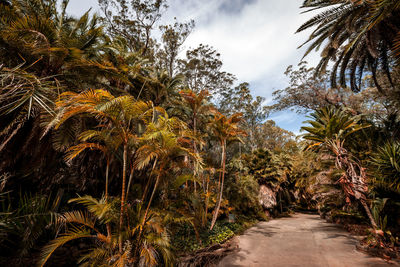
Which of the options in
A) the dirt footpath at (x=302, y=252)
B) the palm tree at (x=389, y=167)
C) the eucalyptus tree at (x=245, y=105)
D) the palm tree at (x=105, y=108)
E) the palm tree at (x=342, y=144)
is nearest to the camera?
the palm tree at (x=105, y=108)

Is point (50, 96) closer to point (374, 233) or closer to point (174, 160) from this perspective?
point (174, 160)

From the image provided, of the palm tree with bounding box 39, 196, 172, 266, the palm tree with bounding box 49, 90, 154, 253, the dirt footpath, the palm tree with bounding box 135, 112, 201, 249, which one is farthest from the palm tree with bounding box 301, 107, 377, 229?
the palm tree with bounding box 49, 90, 154, 253

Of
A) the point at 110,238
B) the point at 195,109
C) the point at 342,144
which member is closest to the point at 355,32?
the point at 342,144

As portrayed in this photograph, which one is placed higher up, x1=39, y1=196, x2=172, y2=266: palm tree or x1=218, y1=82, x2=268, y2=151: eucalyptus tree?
x1=218, y1=82, x2=268, y2=151: eucalyptus tree

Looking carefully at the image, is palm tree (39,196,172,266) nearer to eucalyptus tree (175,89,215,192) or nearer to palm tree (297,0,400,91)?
eucalyptus tree (175,89,215,192)

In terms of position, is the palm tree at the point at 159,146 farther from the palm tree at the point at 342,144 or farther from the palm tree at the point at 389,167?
the palm tree at the point at 389,167

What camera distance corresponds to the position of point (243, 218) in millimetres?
9867

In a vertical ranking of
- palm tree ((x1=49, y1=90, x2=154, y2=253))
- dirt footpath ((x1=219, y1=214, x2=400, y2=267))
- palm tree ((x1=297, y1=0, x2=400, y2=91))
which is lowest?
dirt footpath ((x1=219, y1=214, x2=400, y2=267))

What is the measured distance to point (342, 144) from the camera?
5848 mm

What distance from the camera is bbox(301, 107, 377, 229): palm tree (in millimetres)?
5234

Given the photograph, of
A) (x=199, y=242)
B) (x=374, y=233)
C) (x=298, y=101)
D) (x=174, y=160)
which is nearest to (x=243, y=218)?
(x=199, y=242)

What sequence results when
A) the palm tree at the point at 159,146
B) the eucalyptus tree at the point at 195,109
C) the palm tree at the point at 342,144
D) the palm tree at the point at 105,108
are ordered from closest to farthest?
the palm tree at the point at 105,108 → the palm tree at the point at 159,146 → the palm tree at the point at 342,144 → the eucalyptus tree at the point at 195,109

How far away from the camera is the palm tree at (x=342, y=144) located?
523 centimetres

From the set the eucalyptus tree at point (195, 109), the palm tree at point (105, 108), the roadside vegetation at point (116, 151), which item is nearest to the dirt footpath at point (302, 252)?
the roadside vegetation at point (116, 151)
